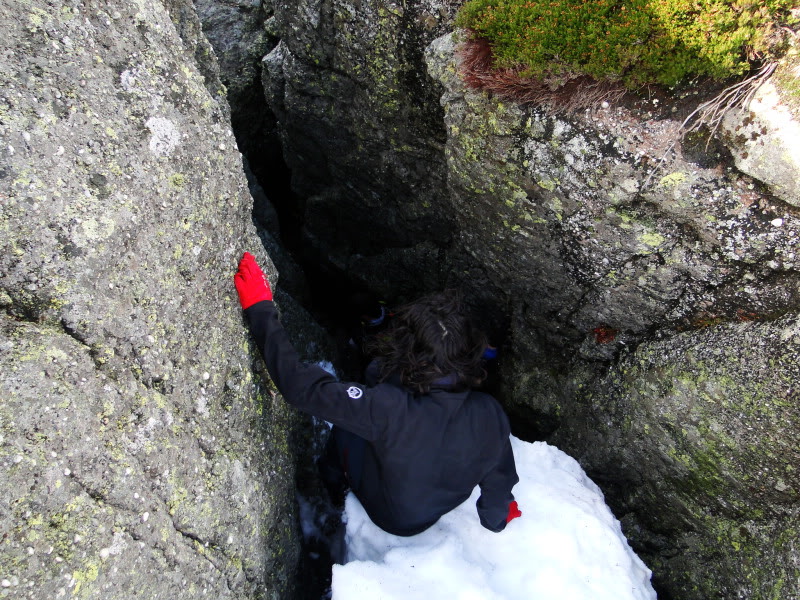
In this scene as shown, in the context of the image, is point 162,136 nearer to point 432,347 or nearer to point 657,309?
point 432,347

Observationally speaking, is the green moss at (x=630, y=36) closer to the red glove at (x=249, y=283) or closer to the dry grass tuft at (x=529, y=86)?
the dry grass tuft at (x=529, y=86)

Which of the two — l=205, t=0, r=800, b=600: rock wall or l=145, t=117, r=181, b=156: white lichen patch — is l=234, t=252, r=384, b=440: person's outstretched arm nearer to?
l=145, t=117, r=181, b=156: white lichen patch

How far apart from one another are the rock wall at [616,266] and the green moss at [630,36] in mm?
340

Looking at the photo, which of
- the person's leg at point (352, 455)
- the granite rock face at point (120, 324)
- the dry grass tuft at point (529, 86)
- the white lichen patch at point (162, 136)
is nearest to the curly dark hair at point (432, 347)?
the person's leg at point (352, 455)

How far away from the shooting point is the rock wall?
4309mm

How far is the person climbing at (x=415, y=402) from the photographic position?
4.19 meters

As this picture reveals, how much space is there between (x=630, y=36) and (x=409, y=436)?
361cm

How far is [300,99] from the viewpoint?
7207mm

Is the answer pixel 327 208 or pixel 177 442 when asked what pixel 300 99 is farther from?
pixel 177 442

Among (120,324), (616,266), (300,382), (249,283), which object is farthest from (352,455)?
(616,266)

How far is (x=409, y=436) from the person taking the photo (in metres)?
4.36

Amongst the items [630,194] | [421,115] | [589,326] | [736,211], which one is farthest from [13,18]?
[589,326]

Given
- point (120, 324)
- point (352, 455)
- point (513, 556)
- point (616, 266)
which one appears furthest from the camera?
point (352, 455)

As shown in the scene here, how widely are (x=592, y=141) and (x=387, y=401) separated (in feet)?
9.15
